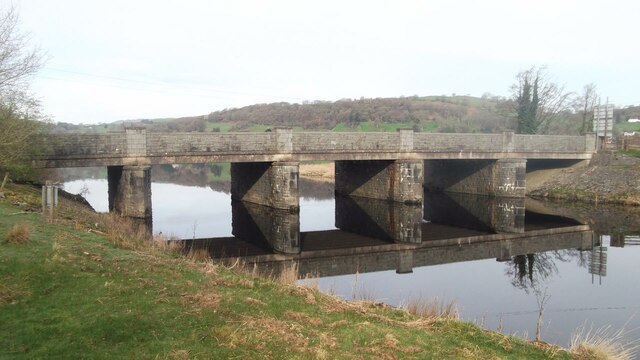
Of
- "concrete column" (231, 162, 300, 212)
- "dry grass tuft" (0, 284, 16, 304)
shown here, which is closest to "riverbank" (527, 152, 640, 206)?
"concrete column" (231, 162, 300, 212)

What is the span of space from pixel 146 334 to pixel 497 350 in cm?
572

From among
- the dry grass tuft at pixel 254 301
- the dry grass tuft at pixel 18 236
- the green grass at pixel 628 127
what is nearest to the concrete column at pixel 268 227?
the dry grass tuft at pixel 18 236

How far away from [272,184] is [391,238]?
976 centimetres

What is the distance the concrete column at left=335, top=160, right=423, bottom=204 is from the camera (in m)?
33.6

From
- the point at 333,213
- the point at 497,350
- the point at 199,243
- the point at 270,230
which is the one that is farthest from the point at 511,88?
the point at 497,350

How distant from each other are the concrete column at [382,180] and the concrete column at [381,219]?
24.2 inches

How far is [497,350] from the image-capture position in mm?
8367

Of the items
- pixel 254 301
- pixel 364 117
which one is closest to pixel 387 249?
pixel 254 301

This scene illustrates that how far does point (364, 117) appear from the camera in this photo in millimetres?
110875

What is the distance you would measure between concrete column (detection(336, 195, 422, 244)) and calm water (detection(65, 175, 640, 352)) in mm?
66

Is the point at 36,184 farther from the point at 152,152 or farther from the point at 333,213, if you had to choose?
the point at 333,213

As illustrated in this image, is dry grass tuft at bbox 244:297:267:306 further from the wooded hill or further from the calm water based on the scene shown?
the wooded hill

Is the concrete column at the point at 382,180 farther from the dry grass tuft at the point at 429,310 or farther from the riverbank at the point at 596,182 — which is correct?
the dry grass tuft at the point at 429,310

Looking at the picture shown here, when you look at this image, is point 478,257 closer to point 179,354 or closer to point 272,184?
point 272,184
